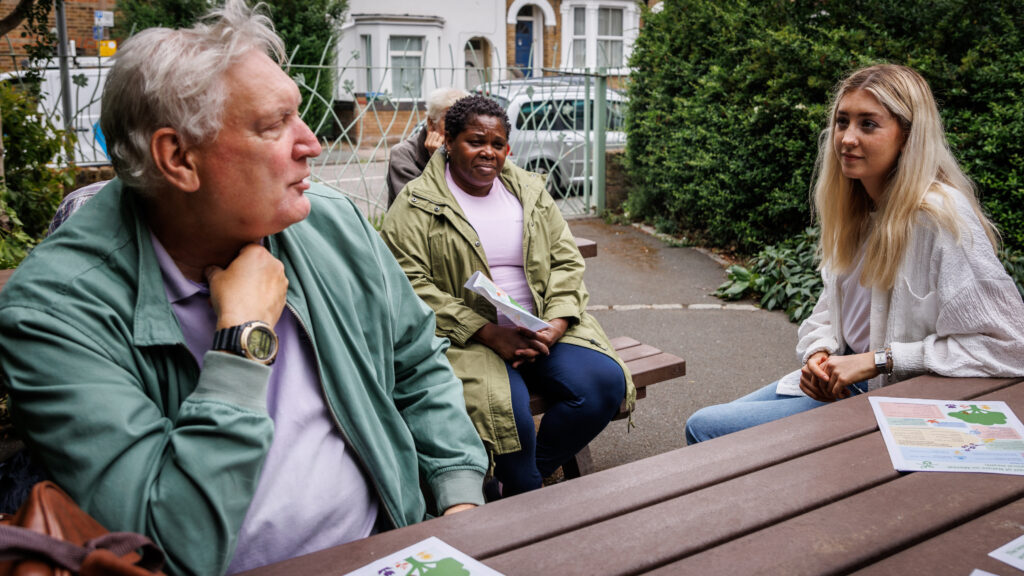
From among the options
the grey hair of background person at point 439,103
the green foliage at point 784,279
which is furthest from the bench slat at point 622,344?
the green foliage at point 784,279

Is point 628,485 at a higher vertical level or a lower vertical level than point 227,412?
lower

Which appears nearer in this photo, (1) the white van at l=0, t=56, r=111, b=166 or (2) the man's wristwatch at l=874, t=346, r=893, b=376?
(2) the man's wristwatch at l=874, t=346, r=893, b=376

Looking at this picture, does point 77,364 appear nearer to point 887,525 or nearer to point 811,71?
point 887,525

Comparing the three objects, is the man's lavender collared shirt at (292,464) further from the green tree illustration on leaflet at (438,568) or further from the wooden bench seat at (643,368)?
the wooden bench seat at (643,368)

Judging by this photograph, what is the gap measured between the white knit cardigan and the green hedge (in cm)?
332

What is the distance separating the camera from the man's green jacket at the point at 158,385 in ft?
4.33

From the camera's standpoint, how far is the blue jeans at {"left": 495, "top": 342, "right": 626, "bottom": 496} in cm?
293

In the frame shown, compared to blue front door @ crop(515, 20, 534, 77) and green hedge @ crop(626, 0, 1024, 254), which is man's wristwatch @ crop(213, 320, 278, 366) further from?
blue front door @ crop(515, 20, 534, 77)

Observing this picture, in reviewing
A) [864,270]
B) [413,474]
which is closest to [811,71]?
[864,270]

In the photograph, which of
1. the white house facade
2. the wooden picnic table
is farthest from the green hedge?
the white house facade

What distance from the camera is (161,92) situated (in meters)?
1.48

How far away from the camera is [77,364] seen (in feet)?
4.44

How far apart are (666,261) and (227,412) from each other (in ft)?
21.0

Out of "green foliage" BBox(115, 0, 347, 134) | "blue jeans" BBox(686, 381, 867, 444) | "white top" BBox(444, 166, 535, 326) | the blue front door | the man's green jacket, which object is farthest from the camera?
the blue front door
